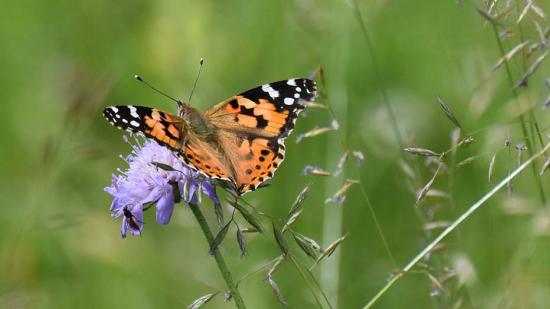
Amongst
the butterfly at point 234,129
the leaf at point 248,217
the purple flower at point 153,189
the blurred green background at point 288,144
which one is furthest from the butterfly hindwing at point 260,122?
the blurred green background at point 288,144

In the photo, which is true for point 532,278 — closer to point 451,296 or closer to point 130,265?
point 451,296

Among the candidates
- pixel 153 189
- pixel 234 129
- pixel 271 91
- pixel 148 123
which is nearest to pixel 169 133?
pixel 148 123

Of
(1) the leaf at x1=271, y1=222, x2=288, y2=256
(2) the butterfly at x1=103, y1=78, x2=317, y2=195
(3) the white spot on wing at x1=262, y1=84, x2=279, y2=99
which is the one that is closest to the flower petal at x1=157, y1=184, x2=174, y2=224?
(2) the butterfly at x1=103, y1=78, x2=317, y2=195

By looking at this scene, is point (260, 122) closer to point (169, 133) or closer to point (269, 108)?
point (269, 108)

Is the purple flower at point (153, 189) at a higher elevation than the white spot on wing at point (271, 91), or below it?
below

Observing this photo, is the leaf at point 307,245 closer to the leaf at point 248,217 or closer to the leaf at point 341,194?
the leaf at point 248,217

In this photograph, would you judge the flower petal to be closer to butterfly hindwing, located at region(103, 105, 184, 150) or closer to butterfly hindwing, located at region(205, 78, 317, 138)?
butterfly hindwing, located at region(103, 105, 184, 150)
